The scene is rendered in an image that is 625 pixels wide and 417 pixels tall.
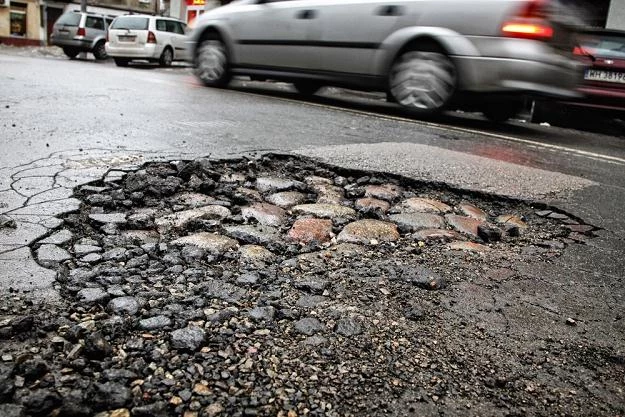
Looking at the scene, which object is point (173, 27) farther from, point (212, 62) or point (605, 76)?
point (605, 76)

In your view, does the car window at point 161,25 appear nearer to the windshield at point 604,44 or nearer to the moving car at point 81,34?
the moving car at point 81,34

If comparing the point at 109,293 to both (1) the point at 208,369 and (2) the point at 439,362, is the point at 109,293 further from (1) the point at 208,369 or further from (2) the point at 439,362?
(2) the point at 439,362

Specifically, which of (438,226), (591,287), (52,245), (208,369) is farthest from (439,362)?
(52,245)

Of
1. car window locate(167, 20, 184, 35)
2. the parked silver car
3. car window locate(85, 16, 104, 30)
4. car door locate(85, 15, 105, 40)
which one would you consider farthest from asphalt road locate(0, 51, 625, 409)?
car window locate(85, 16, 104, 30)

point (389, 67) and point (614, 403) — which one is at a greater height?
point (389, 67)

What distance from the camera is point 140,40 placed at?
15.7 meters

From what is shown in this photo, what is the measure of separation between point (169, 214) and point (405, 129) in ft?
10.8

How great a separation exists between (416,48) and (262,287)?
185 inches

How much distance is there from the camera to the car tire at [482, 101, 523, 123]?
625 centimetres

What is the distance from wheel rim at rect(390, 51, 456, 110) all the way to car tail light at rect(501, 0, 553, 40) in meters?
0.72

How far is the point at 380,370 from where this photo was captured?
1294 millimetres

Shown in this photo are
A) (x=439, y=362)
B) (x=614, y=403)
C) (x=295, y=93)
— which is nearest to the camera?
(x=614, y=403)

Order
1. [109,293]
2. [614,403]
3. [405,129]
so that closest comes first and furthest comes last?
[614,403], [109,293], [405,129]

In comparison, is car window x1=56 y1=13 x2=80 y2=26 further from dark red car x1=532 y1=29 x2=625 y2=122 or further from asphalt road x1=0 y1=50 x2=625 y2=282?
dark red car x1=532 y1=29 x2=625 y2=122
